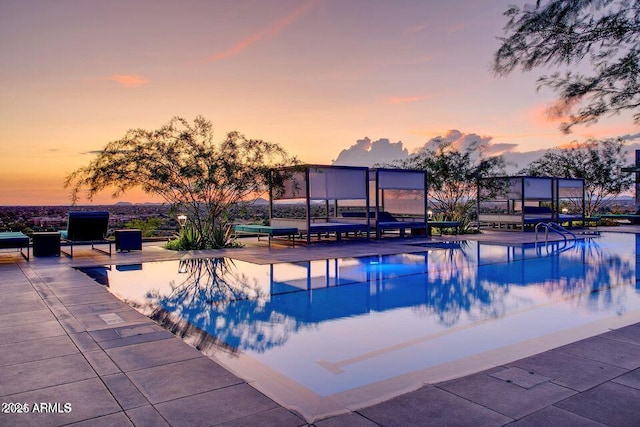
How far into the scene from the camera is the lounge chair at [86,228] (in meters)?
11.3

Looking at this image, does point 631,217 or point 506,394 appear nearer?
point 506,394

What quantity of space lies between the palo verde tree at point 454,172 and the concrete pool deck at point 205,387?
14.7 meters

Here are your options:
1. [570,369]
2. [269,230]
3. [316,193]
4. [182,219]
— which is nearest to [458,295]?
[570,369]

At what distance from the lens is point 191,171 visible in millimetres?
13023

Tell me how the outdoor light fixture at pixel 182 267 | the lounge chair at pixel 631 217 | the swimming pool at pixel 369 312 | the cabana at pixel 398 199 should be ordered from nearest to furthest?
the swimming pool at pixel 369 312, the outdoor light fixture at pixel 182 267, the cabana at pixel 398 199, the lounge chair at pixel 631 217

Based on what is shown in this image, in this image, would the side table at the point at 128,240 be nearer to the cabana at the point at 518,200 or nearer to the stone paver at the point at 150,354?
the stone paver at the point at 150,354

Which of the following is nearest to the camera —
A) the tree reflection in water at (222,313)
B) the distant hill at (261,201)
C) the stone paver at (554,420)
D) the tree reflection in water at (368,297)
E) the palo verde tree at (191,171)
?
the stone paver at (554,420)

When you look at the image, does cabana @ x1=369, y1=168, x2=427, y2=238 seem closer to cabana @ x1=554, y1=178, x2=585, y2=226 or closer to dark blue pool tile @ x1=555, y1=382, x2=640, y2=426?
cabana @ x1=554, y1=178, x2=585, y2=226

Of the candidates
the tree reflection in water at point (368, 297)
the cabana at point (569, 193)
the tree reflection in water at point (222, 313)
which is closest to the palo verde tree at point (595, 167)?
the cabana at point (569, 193)

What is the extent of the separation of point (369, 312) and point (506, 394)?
3.15 metres

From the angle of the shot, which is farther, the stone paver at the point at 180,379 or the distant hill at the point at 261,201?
the distant hill at the point at 261,201

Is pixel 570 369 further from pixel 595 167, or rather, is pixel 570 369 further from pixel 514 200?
pixel 595 167

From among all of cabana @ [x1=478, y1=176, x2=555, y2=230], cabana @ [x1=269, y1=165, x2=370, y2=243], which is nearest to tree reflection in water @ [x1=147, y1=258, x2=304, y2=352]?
cabana @ [x1=269, y1=165, x2=370, y2=243]

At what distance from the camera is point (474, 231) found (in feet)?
61.9
